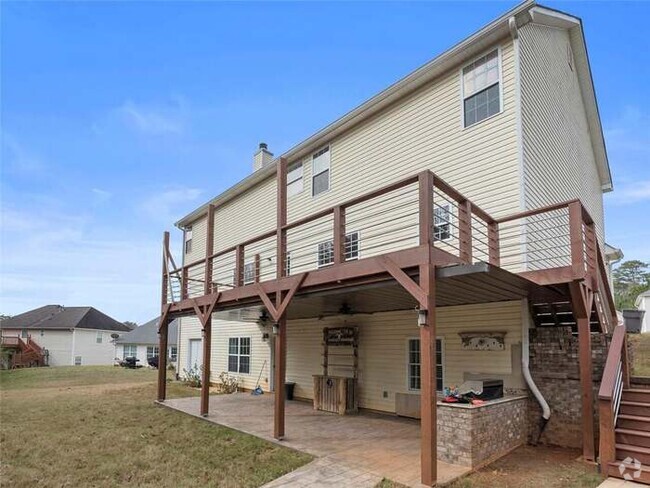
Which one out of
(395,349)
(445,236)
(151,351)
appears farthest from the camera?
(151,351)

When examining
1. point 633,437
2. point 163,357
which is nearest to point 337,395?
point 163,357

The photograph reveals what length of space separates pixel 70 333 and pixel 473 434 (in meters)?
46.8

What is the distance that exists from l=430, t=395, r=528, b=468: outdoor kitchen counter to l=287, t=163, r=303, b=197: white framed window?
918cm

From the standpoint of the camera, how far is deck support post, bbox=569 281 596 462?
7.16 metres

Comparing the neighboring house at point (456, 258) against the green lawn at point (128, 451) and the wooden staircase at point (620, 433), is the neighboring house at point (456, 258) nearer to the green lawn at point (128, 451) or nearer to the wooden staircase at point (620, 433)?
the wooden staircase at point (620, 433)

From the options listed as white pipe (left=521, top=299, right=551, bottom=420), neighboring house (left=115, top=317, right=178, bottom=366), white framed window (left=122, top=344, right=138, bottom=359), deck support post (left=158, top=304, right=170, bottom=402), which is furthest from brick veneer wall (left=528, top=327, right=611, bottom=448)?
white framed window (left=122, top=344, right=138, bottom=359)

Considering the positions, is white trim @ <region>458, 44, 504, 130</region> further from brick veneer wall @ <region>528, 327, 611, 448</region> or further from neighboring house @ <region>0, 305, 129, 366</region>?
neighboring house @ <region>0, 305, 129, 366</region>

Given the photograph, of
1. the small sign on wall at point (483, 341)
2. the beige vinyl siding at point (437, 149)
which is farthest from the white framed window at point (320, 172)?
the small sign on wall at point (483, 341)

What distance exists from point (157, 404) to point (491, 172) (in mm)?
10961

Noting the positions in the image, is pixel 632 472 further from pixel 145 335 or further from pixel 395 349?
pixel 145 335

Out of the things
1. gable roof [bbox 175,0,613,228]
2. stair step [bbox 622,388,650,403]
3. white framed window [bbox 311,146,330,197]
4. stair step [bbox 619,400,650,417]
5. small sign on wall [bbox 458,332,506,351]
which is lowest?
stair step [bbox 619,400,650,417]

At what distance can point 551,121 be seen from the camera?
1094 centimetres

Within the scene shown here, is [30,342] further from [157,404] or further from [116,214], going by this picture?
[157,404]

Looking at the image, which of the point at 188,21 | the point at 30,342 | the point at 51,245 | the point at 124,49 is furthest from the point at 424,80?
the point at 30,342
